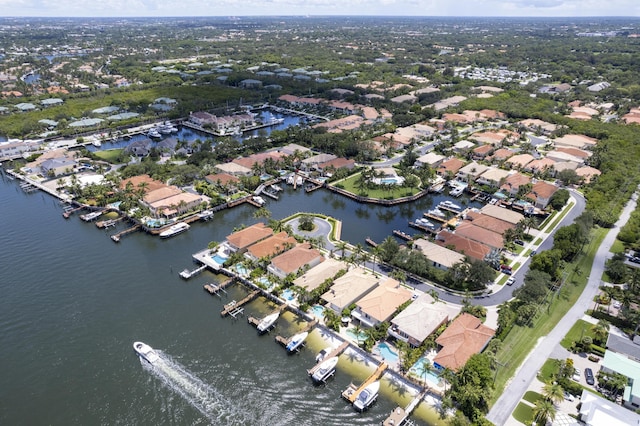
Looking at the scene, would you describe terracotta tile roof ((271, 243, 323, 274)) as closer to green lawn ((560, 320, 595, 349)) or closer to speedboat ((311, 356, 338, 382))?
speedboat ((311, 356, 338, 382))

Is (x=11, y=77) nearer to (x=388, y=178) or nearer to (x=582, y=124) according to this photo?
(x=388, y=178)

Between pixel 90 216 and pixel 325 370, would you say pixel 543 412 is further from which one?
pixel 90 216

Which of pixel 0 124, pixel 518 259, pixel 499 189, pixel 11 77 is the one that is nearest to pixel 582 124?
pixel 499 189

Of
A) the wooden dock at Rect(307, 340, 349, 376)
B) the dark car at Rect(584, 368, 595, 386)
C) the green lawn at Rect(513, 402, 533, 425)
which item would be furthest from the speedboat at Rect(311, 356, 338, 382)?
the dark car at Rect(584, 368, 595, 386)

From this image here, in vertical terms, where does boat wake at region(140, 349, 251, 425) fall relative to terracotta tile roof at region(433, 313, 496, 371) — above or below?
below

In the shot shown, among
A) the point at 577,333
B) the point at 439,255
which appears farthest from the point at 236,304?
the point at 577,333

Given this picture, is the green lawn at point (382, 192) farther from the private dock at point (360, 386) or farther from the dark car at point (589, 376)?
the dark car at point (589, 376)

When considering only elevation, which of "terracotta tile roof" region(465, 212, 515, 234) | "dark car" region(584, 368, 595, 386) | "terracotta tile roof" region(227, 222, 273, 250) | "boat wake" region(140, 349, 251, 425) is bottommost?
"boat wake" region(140, 349, 251, 425)
